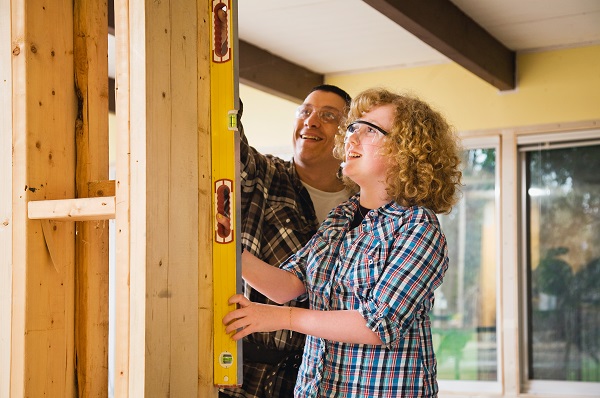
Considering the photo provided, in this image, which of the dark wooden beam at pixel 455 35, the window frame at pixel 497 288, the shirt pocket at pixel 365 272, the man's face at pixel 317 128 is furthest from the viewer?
the window frame at pixel 497 288

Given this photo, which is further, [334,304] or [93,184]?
→ [334,304]

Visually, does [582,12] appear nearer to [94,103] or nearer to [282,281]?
[282,281]

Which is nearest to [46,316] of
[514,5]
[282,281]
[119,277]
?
[119,277]

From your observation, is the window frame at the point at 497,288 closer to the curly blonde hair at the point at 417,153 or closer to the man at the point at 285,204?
the man at the point at 285,204

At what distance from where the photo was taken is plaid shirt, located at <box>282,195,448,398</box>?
1.74 metres

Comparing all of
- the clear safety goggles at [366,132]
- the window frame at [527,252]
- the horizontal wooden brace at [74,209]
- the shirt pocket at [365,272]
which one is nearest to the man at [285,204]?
the clear safety goggles at [366,132]

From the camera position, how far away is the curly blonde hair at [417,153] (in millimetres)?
1936

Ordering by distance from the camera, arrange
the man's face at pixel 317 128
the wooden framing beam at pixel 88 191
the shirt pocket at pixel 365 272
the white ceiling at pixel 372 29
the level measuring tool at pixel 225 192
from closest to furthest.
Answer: the level measuring tool at pixel 225 192
the wooden framing beam at pixel 88 191
the shirt pocket at pixel 365 272
the man's face at pixel 317 128
the white ceiling at pixel 372 29

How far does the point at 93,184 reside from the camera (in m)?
1.67

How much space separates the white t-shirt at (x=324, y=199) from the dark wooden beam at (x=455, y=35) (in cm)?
119

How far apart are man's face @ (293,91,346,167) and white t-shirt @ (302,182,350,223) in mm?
Answer: 87

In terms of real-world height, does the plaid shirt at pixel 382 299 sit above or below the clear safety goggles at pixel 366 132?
below

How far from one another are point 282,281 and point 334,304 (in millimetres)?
158

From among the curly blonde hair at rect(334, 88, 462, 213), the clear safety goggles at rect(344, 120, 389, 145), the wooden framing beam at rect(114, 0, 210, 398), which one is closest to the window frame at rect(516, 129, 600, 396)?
the curly blonde hair at rect(334, 88, 462, 213)
